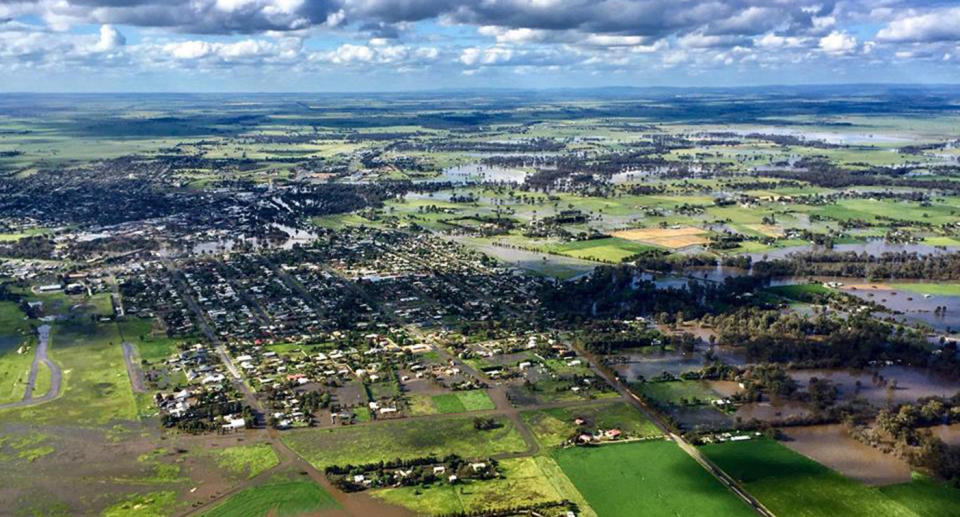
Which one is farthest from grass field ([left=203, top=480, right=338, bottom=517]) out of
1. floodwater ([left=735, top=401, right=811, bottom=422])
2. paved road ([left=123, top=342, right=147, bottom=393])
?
floodwater ([left=735, top=401, right=811, bottom=422])

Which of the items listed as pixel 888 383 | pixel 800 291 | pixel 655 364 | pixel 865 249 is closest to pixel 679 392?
pixel 655 364

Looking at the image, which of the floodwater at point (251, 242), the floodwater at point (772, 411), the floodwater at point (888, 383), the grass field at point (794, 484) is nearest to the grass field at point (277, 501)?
the grass field at point (794, 484)

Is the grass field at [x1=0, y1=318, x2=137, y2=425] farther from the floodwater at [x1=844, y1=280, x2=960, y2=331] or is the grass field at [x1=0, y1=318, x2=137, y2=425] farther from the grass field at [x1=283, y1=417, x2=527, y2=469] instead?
the floodwater at [x1=844, y1=280, x2=960, y2=331]

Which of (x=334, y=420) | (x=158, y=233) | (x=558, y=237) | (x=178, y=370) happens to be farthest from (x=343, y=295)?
(x=158, y=233)

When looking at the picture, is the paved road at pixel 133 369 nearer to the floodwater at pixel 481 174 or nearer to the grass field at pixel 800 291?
the grass field at pixel 800 291

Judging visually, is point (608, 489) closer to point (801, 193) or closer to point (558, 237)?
point (558, 237)
